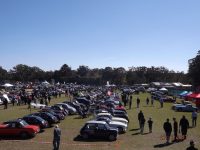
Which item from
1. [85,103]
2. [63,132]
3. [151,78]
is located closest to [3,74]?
[151,78]

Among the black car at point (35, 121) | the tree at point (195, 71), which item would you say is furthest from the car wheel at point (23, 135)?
the tree at point (195, 71)

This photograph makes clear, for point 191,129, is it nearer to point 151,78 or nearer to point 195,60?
point 195,60

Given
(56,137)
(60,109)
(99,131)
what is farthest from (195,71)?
(56,137)

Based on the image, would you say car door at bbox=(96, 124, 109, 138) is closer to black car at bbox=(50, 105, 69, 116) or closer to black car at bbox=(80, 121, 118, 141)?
black car at bbox=(80, 121, 118, 141)

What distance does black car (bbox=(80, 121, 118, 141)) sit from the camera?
26.5 m

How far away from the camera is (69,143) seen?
25.2 meters

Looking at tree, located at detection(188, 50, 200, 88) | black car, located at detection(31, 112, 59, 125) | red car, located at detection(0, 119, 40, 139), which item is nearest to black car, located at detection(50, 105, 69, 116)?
black car, located at detection(31, 112, 59, 125)

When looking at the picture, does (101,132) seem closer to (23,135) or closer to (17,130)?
(23,135)

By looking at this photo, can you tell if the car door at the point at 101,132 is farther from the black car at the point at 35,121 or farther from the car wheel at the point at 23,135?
the black car at the point at 35,121

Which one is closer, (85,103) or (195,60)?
(85,103)

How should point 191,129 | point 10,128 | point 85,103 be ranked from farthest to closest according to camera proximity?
1. point 85,103
2. point 191,129
3. point 10,128

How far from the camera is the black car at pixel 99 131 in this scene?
2645 centimetres

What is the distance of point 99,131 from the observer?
87.5ft

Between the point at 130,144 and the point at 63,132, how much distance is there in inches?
274
